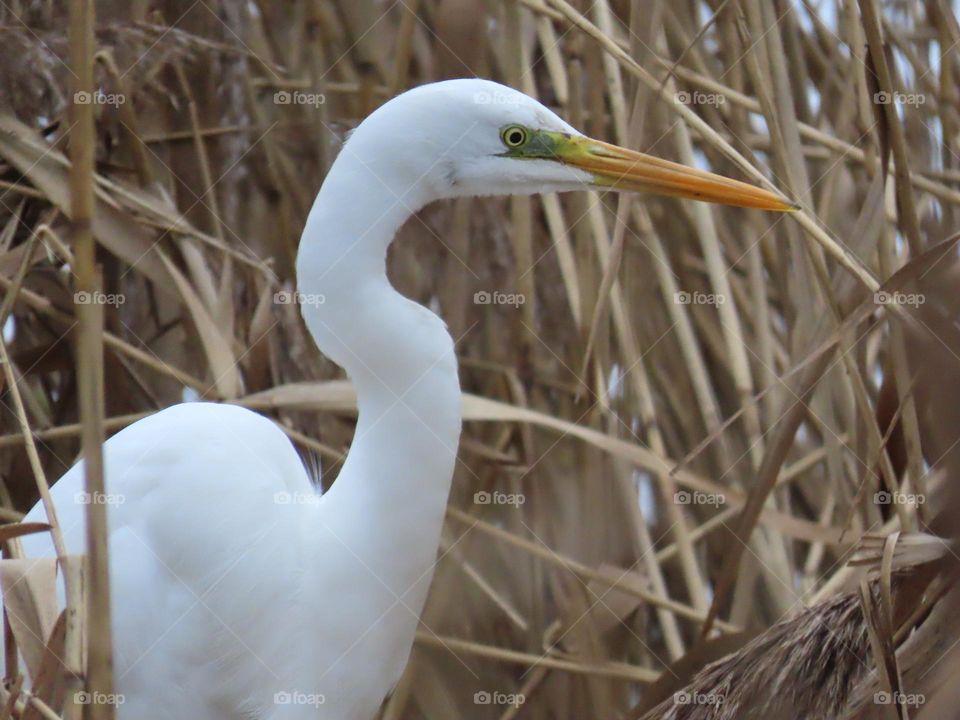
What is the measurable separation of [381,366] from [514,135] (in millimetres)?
330

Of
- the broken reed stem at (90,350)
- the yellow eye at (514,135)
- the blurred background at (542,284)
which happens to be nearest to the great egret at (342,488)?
the yellow eye at (514,135)

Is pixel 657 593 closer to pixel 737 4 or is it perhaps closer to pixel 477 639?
pixel 477 639

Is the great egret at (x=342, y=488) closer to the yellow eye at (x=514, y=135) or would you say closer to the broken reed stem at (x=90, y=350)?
the yellow eye at (x=514, y=135)

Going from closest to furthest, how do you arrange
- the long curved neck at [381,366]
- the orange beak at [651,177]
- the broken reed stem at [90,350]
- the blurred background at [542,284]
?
the broken reed stem at [90,350], the long curved neck at [381,366], the orange beak at [651,177], the blurred background at [542,284]

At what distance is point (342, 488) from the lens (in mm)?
1464

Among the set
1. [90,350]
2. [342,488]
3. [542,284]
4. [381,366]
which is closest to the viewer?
[90,350]

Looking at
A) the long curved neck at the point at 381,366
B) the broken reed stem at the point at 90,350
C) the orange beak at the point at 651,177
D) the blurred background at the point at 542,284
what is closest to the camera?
the broken reed stem at the point at 90,350

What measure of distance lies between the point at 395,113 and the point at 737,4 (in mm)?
629

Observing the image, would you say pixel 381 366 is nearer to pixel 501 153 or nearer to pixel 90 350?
pixel 501 153

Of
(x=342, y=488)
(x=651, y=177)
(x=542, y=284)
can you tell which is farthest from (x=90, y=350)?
(x=542, y=284)

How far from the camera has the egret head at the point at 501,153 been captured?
131 centimetres

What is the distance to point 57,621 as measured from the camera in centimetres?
104

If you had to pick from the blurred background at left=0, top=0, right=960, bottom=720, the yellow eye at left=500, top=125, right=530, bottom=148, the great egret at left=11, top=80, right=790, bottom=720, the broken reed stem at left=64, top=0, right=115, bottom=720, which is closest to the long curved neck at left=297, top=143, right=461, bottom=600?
the great egret at left=11, top=80, right=790, bottom=720

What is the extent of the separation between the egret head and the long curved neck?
35 millimetres
